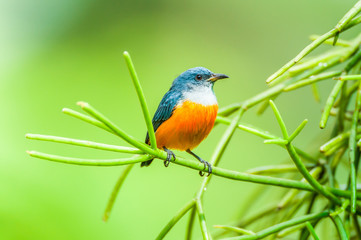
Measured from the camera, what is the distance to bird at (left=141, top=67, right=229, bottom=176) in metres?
1.67

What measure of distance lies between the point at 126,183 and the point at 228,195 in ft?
3.11

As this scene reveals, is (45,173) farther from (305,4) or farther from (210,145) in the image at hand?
(305,4)

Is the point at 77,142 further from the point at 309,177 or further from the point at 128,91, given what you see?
the point at 128,91

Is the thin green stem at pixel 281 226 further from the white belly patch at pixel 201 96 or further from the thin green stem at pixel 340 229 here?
the white belly patch at pixel 201 96

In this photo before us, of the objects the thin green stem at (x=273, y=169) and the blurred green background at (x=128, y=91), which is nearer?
the thin green stem at (x=273, y=169)

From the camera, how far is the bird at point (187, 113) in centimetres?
167

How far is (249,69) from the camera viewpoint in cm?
387

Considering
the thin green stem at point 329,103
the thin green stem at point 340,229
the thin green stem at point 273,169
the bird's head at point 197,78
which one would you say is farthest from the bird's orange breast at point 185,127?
the thin green stem at point 340,229

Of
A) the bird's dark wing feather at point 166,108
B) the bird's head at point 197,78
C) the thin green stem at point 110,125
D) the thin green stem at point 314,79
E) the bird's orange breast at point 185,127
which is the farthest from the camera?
the bird's head at point 197,78

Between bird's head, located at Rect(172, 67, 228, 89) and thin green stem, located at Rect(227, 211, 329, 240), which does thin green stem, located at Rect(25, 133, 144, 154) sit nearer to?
thin green stem, located at Rect(227, 211, 329, 240)

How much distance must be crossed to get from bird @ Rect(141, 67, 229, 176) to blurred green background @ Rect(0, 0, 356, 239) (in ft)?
0.97

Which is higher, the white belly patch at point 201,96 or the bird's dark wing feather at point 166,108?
the white belly patch at point 201,96

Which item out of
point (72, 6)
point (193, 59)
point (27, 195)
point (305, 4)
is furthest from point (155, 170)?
point (305, 4)

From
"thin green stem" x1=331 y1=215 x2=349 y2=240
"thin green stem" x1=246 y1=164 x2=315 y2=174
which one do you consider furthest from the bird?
"thin green stem" x1=331 y1=215 x2=349 y2=240
